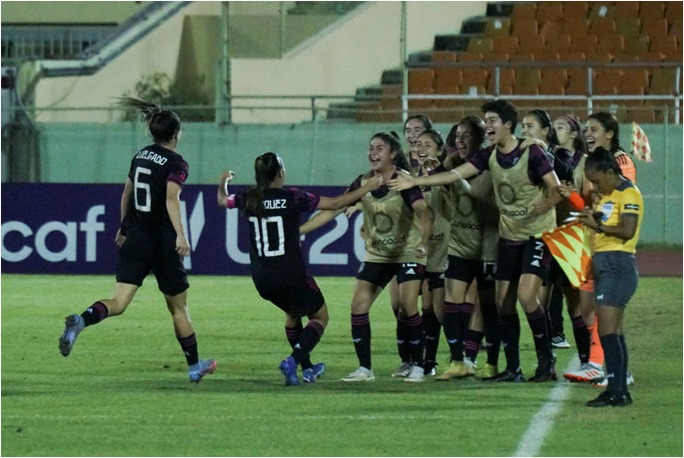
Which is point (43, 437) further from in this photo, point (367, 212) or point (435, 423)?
point (367, 212)

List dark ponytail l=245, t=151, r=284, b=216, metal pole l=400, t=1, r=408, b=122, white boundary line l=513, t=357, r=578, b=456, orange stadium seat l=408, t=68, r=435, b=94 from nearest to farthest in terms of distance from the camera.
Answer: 1. white boundary line l=513, t=357, r=578, b=456
2. dark ponytail l=245, t=151, r=284, b=216
3. metal pole l=400, t=1, r=408, b=122
4. orange stadium seat l=408, t=68, r=435, b=94

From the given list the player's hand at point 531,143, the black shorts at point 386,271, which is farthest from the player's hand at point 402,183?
the player's hand at point 531,143

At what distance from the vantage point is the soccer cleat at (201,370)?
1034 centimetres

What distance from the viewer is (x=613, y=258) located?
9031 mm

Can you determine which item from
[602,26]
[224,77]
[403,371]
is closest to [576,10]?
[602,26]

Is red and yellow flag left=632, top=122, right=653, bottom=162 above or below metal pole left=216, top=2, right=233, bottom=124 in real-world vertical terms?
below

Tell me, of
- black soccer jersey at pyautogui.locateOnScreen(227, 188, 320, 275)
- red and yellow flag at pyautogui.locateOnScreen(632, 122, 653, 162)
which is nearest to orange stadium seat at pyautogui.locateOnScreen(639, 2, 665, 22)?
red and yellow flag at pyautogui.locateOnScreen(632, 122, 653, 162)

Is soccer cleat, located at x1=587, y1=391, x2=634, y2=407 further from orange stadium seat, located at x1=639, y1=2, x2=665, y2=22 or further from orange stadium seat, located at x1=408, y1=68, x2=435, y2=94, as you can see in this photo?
orange stadium seat, located at x1=639, y1=2, x2=665, y2=22

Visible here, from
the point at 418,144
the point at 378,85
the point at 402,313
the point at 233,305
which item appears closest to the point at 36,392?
the point at 402,313

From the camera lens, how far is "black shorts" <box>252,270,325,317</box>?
10.1 m

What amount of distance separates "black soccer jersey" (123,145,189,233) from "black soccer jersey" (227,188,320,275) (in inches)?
23.6

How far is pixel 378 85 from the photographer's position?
25234 mm

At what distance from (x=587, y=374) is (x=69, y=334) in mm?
3597

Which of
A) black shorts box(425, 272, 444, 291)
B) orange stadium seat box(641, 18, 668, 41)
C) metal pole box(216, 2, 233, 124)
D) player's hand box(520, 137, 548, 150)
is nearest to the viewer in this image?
player's hand box(520, 137, 548, 150)
